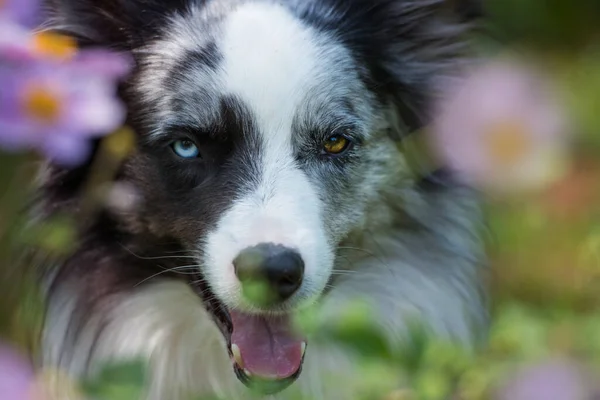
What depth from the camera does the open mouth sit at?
7.77ft

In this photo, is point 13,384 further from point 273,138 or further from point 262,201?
point 273,138

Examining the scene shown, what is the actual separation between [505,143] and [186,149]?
1169mm

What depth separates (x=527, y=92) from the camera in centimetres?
333

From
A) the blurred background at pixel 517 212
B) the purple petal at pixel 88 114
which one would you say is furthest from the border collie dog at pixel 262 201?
the purple petal at pixel 88 114

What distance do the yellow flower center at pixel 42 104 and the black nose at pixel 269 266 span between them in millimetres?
A: 544

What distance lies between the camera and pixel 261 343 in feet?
7.86

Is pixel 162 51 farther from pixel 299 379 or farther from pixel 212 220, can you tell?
pixel 299 379

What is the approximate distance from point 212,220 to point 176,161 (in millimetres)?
224

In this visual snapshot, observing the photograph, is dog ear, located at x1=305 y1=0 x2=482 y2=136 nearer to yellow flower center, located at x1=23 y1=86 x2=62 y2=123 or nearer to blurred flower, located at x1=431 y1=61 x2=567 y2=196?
blurred flower, located at x1=431 y1=61 x2=567 y2=196

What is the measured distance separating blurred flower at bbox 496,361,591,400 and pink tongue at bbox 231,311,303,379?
1.99 feet

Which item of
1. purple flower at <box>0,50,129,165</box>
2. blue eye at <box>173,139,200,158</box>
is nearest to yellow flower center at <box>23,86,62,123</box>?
purple flower at <box>0,50,129,165</box>

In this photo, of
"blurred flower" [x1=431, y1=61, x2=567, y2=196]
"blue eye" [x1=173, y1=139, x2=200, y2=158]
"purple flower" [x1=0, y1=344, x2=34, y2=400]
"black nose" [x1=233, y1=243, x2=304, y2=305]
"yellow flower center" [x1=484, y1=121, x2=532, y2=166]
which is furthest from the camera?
"yellow flower center" [x1=484, y1=121, x2=532, y2=166]

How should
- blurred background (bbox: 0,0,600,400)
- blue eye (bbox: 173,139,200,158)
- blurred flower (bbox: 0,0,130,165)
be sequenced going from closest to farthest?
blurred flower (bbox: 0,0,130,165) → blurred background (bbox: 0,0,600,400) → blue eye (bbox: 173,139,200,158)

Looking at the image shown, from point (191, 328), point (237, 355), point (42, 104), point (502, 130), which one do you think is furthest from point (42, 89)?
point (502, 130)
